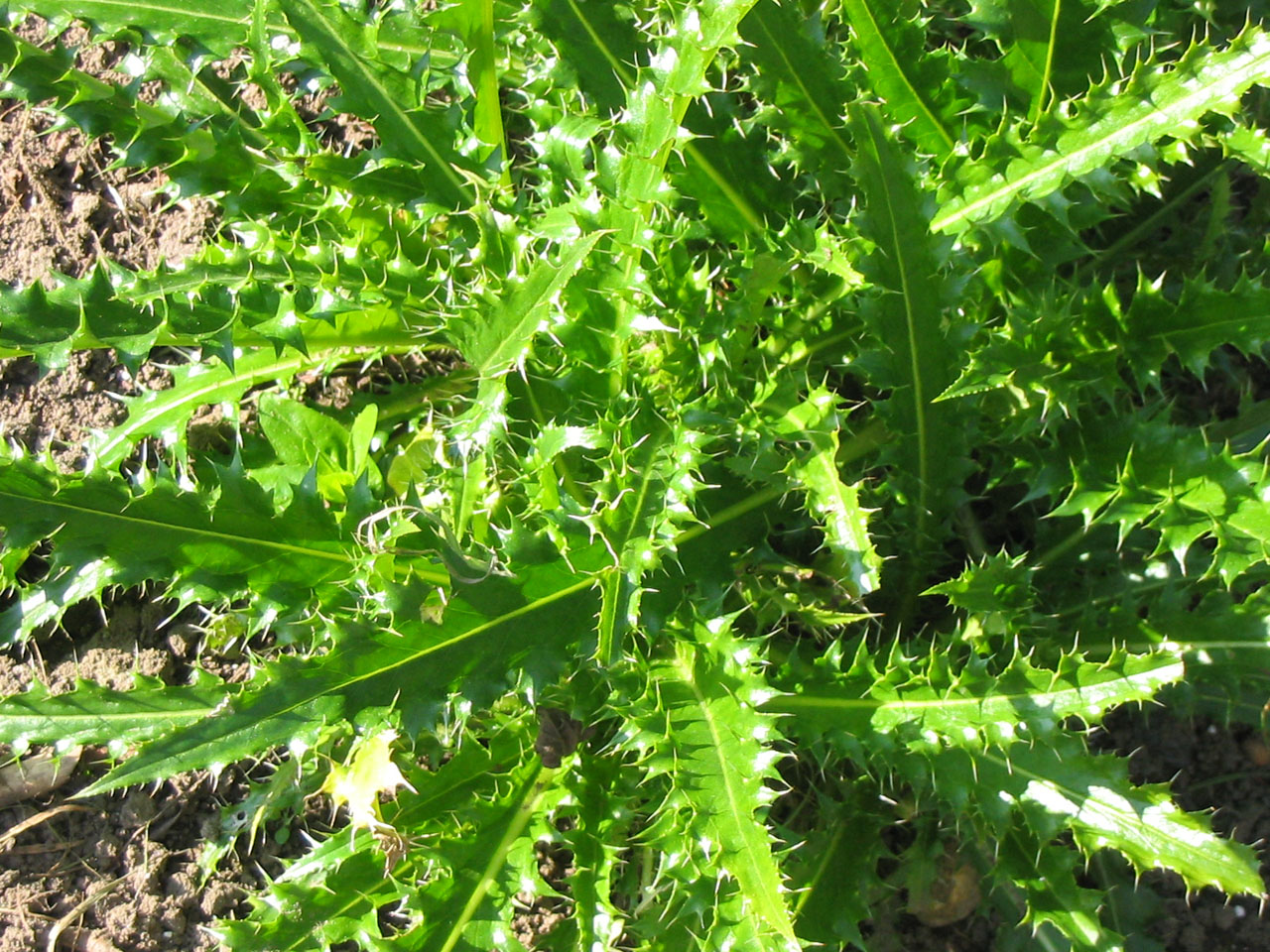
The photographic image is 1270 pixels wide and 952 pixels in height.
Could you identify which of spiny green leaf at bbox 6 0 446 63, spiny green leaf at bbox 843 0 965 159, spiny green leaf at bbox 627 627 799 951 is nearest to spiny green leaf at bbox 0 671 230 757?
spiny green leaf at bbox 627 627 799 951

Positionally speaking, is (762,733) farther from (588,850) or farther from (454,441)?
(454,441)

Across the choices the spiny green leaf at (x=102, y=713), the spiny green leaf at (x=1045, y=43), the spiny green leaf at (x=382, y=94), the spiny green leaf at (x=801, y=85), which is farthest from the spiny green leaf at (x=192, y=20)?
the spiny green leaf at (x=102, y=713)

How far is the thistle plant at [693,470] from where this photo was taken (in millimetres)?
1574

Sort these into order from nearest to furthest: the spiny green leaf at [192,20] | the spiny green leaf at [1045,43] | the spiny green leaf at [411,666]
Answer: the spiny green leaf at [411,666], the spiny green leaf at [1045,43], the spiny green leaf at [192,20]

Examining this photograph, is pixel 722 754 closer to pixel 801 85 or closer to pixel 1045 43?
pixel 801 85

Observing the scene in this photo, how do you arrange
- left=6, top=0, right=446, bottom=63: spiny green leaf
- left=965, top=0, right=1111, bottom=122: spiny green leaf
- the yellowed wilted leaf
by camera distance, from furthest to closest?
left=6, top=0, right=446, bottom=63: spiny green leaf → left=965, top=0, right=1111, bottom=122: spiny green leaf → the yellowed wilted leaf

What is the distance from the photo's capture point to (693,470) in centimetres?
164

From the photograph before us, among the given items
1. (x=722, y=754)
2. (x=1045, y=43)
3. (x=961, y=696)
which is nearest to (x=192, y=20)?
(x=1045, y=43)

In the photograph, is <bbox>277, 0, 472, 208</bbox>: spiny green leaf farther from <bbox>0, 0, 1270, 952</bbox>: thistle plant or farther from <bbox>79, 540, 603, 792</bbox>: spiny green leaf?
<bbox>79, 540, 603, 792</bbox>: spiny green leaf

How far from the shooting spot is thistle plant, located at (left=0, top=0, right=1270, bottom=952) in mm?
1574

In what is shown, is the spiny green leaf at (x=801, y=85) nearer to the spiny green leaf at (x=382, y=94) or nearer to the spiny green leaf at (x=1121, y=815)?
the spiny green leaf at (x=382, y=94)

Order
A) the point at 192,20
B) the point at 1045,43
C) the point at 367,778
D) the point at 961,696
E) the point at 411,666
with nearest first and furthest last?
the point at 411,666
the point at 961,696
the point at 367,778
the point at 1045,43
the point at 192,20

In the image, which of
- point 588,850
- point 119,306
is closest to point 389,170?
point 119,306

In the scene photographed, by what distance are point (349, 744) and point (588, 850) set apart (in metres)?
0.51
